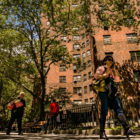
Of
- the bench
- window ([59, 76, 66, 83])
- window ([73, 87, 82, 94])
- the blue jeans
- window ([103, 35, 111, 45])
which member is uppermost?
window ([103, 35, 111, 45])

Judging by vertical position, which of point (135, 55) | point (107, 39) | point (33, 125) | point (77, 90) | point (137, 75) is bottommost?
point (33, 125)

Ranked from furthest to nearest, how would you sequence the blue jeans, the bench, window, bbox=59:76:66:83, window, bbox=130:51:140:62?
window, bbox=59:76:66:83
window, bbox=130:51:140:62
the bench
the blue jeans

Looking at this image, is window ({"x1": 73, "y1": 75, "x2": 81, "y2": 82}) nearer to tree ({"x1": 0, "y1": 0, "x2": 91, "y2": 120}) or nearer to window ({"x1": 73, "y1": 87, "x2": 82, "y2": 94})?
window ({"x1": 73, "y1": 87, "x2": 82, "y2": 94})

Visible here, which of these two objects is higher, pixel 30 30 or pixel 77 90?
pixel 30 30

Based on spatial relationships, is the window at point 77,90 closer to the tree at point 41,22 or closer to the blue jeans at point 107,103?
the tree at point 41,22

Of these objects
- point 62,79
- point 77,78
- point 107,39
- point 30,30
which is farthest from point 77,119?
point 77,78

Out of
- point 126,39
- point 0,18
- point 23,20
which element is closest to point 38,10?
point 23,20

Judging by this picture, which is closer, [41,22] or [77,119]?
[77,119]

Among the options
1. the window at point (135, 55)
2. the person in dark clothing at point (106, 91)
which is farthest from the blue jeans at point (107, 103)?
the window at point (135, 55)

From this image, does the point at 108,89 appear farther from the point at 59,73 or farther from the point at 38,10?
the point at 59,73

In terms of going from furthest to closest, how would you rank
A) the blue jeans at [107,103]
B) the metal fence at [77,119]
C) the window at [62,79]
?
the window at [62,79] → the metal fence at [77,119] → the blue jeans at [107,103]

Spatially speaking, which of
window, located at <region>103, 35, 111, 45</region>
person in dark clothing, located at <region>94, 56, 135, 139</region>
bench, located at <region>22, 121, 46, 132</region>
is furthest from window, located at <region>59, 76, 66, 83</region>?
person in dark clothing, located at <region>94, 56, 135, 139</region>

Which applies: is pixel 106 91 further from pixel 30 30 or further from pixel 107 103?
pixel 30 30

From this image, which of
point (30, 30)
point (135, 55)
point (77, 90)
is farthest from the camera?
point (77, 90)
